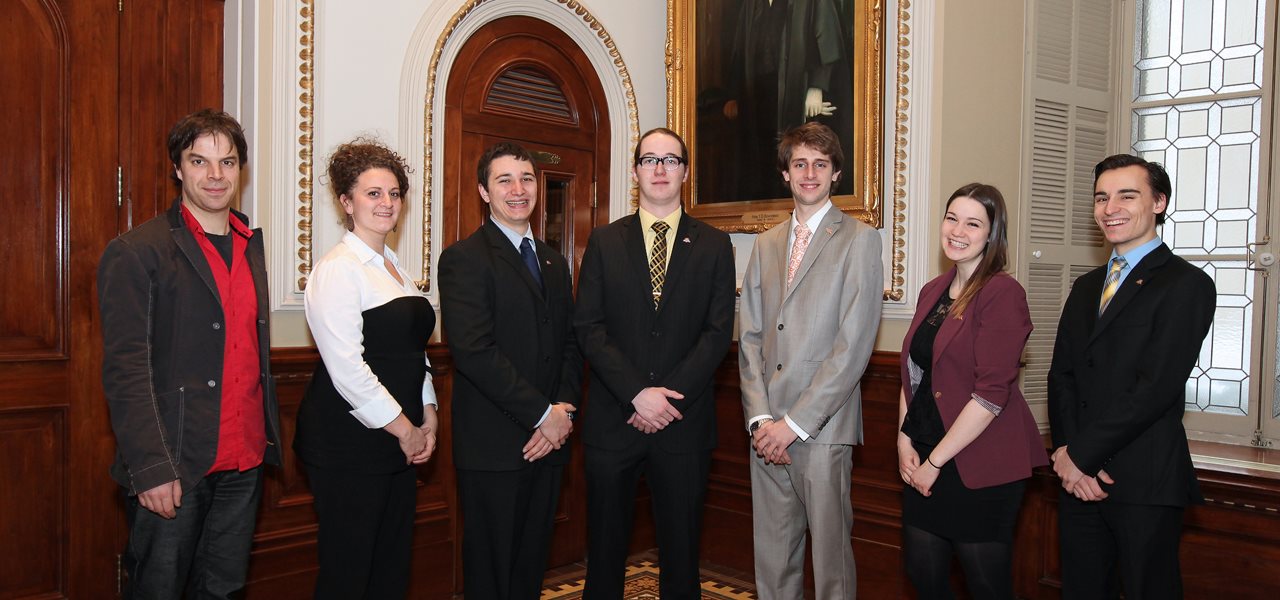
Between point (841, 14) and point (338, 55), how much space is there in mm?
2103

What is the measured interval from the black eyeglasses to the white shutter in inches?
75.9

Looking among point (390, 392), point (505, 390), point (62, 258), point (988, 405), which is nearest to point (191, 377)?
point (390, 392)

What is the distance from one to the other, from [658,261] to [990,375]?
3.39 ft

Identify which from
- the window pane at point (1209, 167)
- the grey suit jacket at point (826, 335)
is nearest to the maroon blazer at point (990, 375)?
the grey suit jacket at point (826, 335)

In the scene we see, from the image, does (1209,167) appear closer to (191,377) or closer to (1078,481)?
(1078,481)

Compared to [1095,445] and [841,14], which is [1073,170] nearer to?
[841,14]

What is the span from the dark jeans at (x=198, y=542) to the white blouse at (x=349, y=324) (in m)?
0.34

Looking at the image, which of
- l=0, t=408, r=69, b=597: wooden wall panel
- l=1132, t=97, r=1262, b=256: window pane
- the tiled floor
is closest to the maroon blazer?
the tiled floor

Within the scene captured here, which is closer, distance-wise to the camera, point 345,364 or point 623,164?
point 345,364

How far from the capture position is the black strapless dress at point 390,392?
2.38 m

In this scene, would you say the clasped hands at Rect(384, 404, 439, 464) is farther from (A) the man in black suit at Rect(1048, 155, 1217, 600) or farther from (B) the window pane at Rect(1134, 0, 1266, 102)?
(B) the window pane at Rect(1134, 0, 1266, 102)

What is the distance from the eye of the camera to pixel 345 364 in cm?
233

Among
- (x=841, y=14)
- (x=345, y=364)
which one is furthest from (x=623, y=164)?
(x=345, y=364)

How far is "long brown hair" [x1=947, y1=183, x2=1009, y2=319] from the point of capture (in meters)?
2.40
